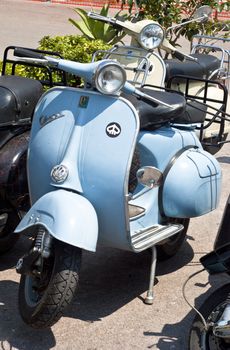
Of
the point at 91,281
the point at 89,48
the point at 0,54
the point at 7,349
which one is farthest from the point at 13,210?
the point at 0,54

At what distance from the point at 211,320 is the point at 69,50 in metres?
4.17

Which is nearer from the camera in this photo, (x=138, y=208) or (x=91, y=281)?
(x=138, y=208)

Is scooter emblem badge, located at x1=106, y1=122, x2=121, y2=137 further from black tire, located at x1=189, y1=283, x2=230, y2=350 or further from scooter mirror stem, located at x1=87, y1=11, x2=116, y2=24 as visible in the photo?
scooter mirror stem, located at x1=87, y1=11, x2=116, y2=24

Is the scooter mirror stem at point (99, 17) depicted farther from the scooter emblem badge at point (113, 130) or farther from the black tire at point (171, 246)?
the black tire at point (171, 246)

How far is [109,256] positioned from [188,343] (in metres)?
1.38

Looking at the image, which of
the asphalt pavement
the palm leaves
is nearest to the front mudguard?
the asphalt pavement

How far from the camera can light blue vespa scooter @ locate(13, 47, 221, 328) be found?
3.29 m

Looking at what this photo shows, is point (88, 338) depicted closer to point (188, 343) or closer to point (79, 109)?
point (188, 343)

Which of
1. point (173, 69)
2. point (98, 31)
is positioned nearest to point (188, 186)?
point (173, 69)

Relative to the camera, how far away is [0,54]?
11.8 m

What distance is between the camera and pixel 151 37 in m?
4.75

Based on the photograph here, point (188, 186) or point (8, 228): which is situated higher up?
point (188, 186)

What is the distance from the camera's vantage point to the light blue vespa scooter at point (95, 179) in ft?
10.8

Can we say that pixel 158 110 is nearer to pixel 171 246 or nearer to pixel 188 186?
pixel 188 186
